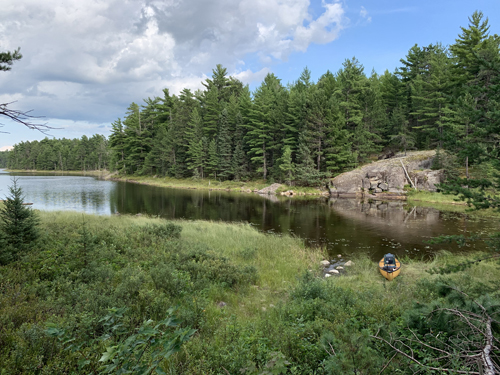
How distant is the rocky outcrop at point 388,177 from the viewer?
3544 centimetres

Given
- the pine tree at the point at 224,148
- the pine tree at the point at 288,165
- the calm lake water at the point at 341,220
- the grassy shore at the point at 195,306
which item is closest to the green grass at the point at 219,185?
the pine tree at the point at 288,165

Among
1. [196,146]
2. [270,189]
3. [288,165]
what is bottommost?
[270,189]

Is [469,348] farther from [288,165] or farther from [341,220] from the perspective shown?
[288,165]

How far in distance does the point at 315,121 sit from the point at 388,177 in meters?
13.4

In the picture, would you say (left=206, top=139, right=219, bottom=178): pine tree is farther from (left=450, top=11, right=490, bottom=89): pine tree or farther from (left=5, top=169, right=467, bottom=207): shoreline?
(left=450, top=11, right=490, bottom=89): pine tree

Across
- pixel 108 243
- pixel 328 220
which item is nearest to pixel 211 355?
pixel 108 243

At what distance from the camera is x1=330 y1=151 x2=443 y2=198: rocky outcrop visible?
1395 inches

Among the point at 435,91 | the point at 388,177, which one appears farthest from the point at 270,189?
the point at 435,91

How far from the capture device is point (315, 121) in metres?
40.8

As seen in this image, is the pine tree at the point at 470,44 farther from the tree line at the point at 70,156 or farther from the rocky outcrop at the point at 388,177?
the tree line at the point at 70,156

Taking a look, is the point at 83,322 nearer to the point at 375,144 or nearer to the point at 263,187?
the point at 263,187

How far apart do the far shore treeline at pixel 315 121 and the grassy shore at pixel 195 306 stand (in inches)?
1214

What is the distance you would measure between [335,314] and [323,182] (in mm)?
38955

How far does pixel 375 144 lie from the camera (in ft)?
155
